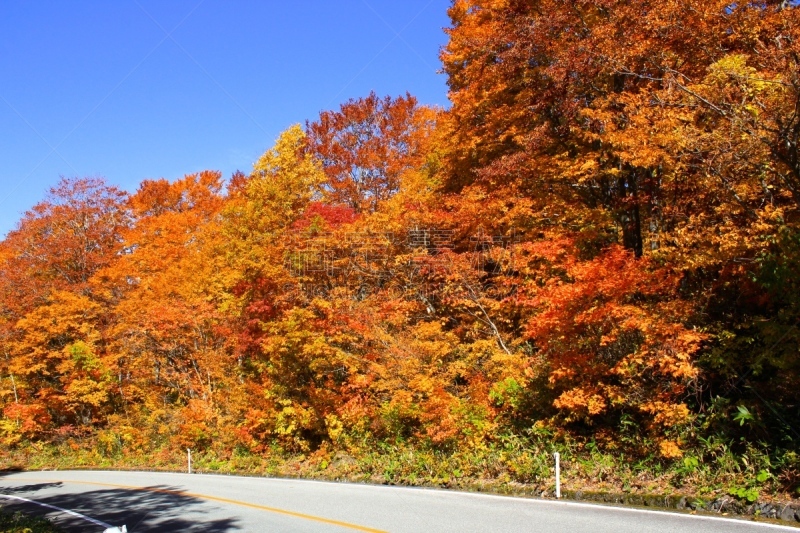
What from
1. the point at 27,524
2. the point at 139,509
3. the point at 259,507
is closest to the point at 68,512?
the point at 139,509

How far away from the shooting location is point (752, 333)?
9.03 meters

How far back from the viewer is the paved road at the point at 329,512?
7098 mm

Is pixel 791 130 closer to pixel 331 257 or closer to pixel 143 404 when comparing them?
pixel 331 257

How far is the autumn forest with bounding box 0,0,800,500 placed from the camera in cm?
820

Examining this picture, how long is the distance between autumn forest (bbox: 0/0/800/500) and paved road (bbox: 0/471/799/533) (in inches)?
44.5

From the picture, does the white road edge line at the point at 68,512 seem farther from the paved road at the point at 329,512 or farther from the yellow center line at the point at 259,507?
the yellow center line at the point at 259,507

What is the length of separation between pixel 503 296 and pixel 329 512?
8.66 metres

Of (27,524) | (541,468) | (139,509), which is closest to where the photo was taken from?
(27,524)

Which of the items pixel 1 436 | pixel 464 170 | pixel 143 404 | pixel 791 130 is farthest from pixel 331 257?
pixel 1 436

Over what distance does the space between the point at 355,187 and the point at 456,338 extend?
16452mm

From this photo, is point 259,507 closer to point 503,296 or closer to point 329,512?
point 329,512

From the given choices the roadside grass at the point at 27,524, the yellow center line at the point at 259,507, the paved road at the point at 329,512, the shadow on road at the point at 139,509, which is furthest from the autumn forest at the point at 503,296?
the roadside grass at the point at 27,524

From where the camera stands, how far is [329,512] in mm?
9000

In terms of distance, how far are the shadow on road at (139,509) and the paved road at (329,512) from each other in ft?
0.07
